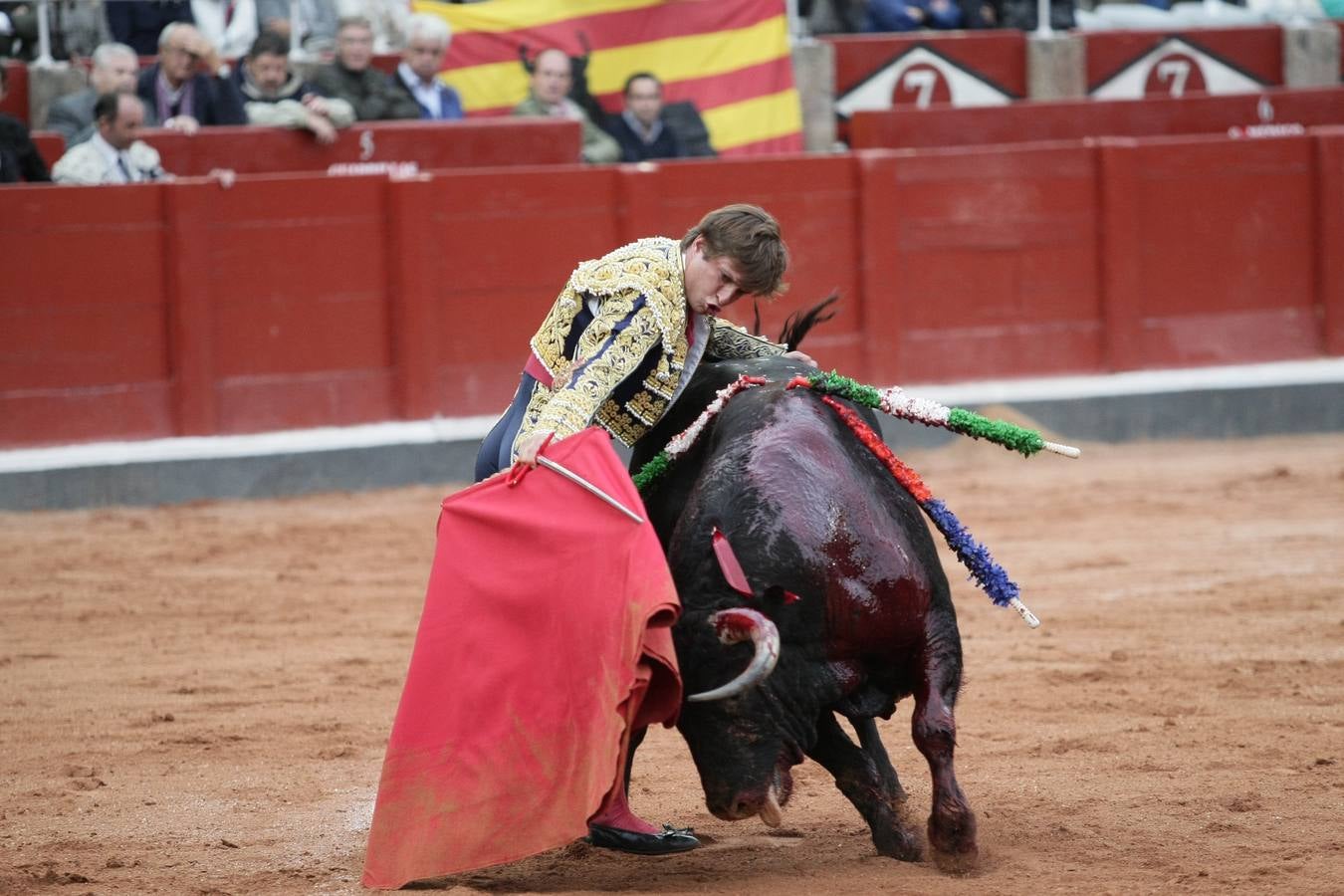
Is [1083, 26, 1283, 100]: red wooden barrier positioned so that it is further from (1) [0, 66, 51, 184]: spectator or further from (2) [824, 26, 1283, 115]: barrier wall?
(1) [0, 66, 51, 184]: spectator

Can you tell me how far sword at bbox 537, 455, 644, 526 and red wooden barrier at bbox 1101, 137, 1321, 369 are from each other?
6.15 meters

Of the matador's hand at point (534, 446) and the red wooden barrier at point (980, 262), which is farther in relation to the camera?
the red wooden barrier at point (980, 262)

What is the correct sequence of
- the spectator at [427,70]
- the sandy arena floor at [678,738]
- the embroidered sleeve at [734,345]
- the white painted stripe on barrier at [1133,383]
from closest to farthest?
the sandy arena floor at [678,738] → the embroidered sleeve at [734,345] → the spectator at [427,70] → the white painted stripe on barrier at [1133,383]

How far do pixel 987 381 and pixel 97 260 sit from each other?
13.0 ft

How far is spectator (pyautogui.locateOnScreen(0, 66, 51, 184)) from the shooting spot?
7.13 metres

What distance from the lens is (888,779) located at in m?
3.31

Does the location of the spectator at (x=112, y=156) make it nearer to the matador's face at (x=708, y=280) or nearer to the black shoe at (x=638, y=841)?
the matador's face at (x=708, y=280)

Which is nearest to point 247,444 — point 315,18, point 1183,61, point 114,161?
point 114,161

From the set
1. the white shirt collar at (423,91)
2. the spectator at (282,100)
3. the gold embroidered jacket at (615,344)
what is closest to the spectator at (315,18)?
the white shirt collar at (423,91)

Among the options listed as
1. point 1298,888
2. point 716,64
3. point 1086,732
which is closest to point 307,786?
point 1086,732

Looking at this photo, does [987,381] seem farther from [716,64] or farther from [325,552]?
[325,552]

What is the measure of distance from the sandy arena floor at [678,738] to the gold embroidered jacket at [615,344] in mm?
802

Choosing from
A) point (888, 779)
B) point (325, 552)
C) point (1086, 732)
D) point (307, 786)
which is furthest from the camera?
point (325, 552)

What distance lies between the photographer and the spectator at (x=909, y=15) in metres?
10.1
